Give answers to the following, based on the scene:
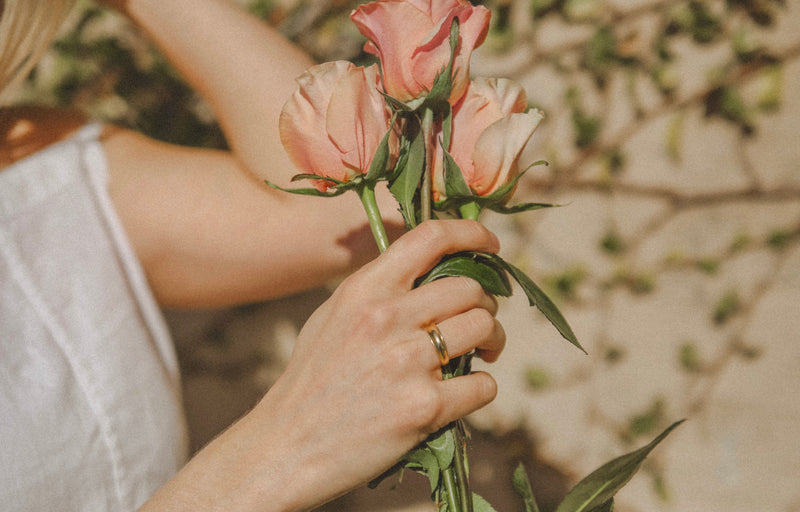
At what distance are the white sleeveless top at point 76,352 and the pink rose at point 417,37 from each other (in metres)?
0.57

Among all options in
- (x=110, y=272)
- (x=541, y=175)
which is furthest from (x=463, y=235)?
(x=541, y=175)

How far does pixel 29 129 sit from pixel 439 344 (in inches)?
29.3

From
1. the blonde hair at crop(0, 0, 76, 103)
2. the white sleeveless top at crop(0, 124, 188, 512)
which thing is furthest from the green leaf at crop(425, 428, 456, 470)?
the blonde hair at crop(0, 0, 76, 103)

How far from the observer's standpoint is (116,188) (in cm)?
78

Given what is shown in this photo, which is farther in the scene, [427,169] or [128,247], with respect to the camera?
[128,247]

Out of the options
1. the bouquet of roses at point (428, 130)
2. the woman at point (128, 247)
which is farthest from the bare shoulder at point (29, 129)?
the bouquet of roses at point (428, 130)

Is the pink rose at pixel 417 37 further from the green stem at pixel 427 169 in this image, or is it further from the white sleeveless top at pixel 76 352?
the white sleeveless top at pixel 76 352

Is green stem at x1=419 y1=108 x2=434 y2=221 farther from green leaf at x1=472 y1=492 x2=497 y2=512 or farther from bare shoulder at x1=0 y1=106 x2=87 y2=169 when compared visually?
bare shoulder at x1=0 y1=106 x2=87 y2=169

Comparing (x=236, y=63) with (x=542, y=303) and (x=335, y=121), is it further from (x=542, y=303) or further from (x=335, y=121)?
(x=542, y=303)

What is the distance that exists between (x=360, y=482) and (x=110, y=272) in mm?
520

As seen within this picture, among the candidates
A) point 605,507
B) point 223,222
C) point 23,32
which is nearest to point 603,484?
point 605,507

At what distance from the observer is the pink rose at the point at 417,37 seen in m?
0.36

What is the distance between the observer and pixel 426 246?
0.41m

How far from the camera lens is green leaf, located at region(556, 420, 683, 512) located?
0.39 meters
